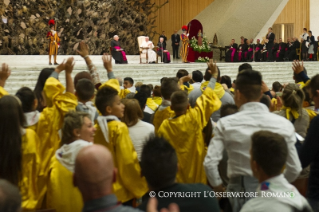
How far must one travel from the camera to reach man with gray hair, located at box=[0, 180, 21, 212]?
1408mm

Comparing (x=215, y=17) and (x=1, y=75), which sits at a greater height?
(x=215, y=17)

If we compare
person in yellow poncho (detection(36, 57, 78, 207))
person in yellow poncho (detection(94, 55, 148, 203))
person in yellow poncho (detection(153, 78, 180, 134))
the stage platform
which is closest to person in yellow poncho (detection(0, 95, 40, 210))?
person in yellow poncho (detection(36, 57, 78, 207))

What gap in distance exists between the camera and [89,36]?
1923 centimetres

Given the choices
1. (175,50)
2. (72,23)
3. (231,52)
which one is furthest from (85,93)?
(231,52)

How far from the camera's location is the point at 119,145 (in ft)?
10.6

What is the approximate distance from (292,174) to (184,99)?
126 centimetres

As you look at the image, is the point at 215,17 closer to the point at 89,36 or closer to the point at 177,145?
the point at 89,36

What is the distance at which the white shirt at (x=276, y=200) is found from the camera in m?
2.05

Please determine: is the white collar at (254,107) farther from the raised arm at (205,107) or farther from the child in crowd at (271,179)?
the raised arm at (205,107)

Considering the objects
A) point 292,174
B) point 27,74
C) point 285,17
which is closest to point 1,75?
point 292,174

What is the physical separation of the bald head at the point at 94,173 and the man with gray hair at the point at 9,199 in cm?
30

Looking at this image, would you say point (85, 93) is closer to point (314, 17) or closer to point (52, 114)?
point (52, 114)

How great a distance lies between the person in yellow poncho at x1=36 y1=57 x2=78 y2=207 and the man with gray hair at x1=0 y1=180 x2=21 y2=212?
1.96 m

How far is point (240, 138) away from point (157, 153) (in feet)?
2.41
